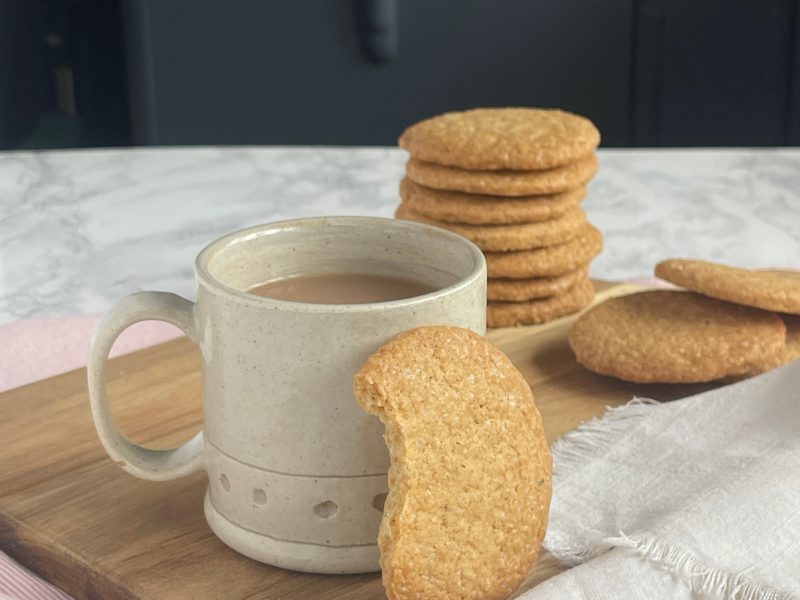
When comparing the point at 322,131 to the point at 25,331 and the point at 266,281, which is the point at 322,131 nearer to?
the point at 25,331

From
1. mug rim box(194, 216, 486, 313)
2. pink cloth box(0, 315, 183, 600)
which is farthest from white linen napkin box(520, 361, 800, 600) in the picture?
pink cloth box(0, 315, 183, 600)

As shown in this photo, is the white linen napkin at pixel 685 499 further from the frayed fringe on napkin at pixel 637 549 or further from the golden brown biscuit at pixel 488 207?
the golden brown biscuit at pixel 488 207

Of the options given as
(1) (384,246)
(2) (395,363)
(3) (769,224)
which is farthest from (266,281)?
(3) (769,224)

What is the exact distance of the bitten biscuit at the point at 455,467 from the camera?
0.79 metres

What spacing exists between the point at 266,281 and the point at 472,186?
1.56 feet

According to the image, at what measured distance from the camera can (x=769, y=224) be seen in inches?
81.4

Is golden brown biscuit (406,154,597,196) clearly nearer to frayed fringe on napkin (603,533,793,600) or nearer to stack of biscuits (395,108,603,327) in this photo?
stack of biscuits (395,108,603,327)

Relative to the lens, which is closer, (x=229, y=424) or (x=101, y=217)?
(x=229, y=424)

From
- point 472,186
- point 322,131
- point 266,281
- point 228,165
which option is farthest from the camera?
point 322,131

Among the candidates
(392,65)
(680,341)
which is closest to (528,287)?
(680,341)

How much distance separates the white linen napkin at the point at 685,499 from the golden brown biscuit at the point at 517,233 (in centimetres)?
28

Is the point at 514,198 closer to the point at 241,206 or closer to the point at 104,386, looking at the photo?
the point at 104,386

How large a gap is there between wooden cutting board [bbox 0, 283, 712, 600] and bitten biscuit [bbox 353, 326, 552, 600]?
0.09m

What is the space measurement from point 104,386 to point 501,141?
25.1 inches
